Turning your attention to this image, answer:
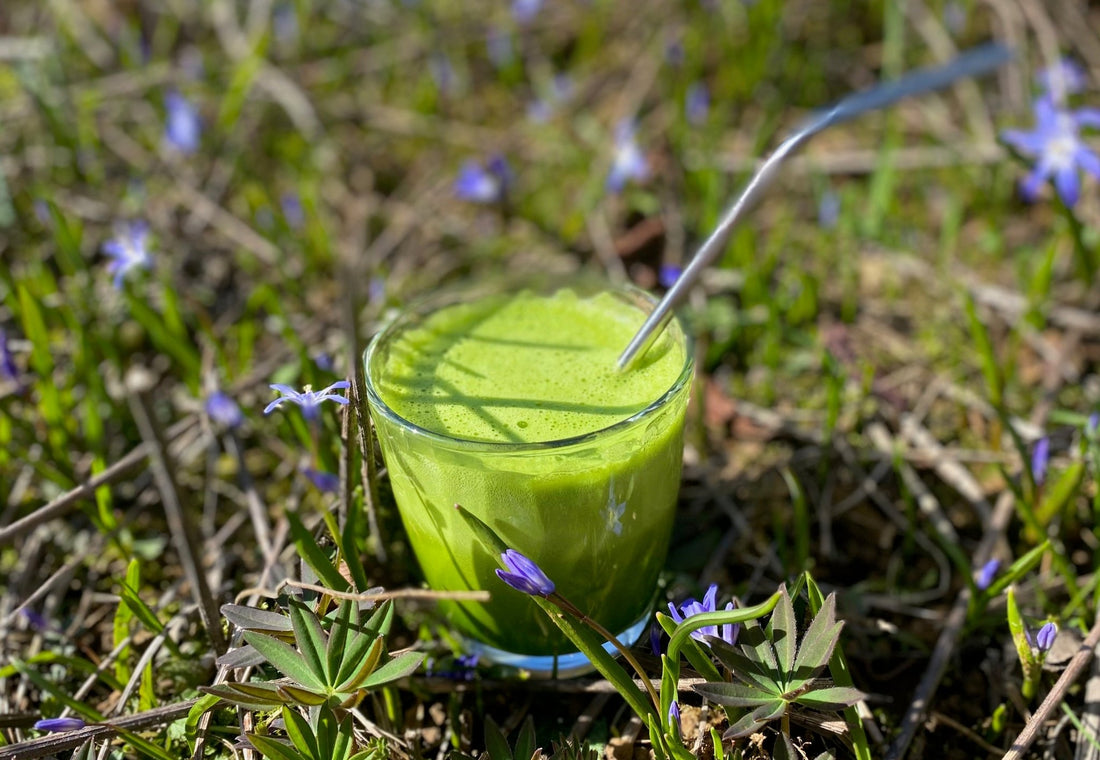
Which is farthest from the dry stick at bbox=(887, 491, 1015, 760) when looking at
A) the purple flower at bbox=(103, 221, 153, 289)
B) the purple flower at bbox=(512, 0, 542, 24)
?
the purple flower at bbox=(512, 0, 542, 24)

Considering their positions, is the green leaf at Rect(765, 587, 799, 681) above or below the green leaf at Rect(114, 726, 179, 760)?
above

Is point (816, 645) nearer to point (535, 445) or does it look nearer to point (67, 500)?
point (535, 445)

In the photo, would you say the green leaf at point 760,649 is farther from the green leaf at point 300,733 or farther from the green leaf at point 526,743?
the green leaf at point 300,733

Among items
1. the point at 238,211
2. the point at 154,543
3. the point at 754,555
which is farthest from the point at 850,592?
the point at 238,211

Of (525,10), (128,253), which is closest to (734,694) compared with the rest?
(128,253)

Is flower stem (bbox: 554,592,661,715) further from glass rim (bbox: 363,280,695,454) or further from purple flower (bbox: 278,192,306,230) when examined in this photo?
purple flower (bbox: 278,192,306,230)

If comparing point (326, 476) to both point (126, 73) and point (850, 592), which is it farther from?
point (126, 73)
